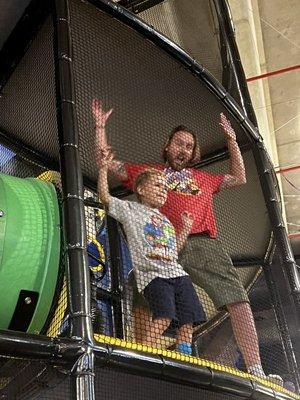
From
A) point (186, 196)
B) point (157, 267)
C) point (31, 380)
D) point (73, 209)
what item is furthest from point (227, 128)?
point (31, 380)

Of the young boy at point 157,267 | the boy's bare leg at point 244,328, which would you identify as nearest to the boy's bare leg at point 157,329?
the young boy at point 157,267

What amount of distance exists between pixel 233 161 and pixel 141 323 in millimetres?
1098

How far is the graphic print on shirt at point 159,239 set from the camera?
2.30 m

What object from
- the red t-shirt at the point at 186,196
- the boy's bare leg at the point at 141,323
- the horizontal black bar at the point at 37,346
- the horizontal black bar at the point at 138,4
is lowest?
the horizontal black bar at the point at 37,346

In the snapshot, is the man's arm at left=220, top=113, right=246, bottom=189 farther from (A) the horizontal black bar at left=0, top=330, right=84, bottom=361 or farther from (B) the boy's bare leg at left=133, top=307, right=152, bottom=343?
(A) the horizontal black bar at left=0, top=330, right=84, bottom=361

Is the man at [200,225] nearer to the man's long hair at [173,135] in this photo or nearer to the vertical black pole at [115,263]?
the man's long hair at [173,135]

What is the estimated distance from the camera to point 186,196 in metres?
2.81

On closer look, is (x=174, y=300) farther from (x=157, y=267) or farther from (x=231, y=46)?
(x=231, y=46)

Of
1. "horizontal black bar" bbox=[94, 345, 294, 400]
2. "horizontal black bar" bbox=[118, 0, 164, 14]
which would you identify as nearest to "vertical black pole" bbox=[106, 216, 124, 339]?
"horizontal black bar" bbox=[94, 345, 294, 400]

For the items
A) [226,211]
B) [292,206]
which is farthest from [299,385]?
[292,206]

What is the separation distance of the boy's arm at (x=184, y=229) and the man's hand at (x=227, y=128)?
51 cm

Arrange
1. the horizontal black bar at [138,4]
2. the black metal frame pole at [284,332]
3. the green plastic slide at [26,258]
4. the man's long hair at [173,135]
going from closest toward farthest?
the green plastic slide at [26,258] < the man's long hair at [173,135] < the horizontal black bar at [138,4] < the black metal frame pole at [284,332]

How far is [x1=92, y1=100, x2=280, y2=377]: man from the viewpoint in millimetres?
2654

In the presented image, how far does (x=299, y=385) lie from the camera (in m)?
2.99
